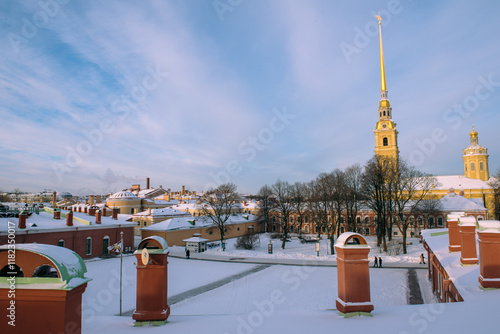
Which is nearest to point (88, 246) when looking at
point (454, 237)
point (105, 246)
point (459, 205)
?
point (105, 246)

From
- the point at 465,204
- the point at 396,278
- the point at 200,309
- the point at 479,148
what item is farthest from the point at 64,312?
the point at 479,148

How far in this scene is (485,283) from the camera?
A: 6418mm

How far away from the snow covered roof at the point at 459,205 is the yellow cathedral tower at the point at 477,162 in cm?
2395

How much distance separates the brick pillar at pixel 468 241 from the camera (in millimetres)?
8430

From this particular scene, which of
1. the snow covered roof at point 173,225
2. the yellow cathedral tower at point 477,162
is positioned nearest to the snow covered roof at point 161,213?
the snow covered roof at point 173,225

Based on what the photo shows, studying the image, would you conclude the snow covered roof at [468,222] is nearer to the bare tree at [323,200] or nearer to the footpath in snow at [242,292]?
the footpath in snow at [242,292]

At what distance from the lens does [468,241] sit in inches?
334

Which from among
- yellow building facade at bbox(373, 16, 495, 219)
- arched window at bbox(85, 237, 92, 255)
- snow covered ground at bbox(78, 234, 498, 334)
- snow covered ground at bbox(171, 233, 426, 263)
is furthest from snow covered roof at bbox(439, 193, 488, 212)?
arched window at bbox(85, 237, 92, 255)

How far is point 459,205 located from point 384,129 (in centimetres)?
2128

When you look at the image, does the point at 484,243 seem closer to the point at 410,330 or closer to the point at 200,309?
the point at 410,330

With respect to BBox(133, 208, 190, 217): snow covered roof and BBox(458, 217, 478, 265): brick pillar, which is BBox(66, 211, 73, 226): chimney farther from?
BBox(458, 217, 478, 265): brick pillar

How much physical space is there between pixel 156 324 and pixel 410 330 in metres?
4.38

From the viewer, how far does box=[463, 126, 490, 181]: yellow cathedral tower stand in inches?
2574

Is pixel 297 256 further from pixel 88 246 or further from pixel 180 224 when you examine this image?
pixel 88 246
